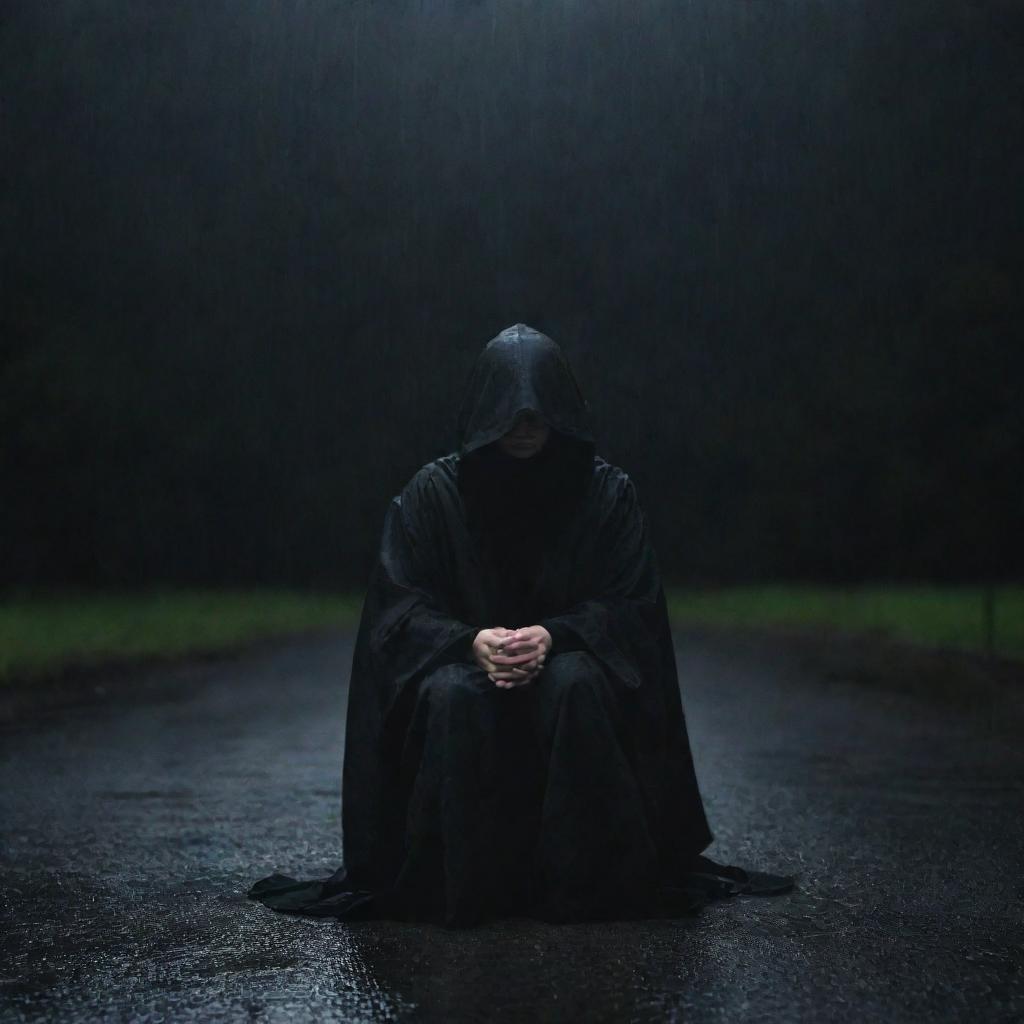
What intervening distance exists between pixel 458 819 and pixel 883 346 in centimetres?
2260

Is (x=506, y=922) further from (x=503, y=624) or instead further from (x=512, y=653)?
(x=503, y=624)

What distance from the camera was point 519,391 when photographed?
14.9 feet

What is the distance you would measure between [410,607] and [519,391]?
74 centimetres

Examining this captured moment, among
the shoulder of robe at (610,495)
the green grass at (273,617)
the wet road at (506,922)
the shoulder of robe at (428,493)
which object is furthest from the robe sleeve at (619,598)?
the green grass at (273,617)

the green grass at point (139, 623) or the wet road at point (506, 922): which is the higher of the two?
the wet road at point (506, 922)

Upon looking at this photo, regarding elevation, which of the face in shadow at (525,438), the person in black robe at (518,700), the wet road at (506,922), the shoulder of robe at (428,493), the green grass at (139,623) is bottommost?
the green grass at (139,623)

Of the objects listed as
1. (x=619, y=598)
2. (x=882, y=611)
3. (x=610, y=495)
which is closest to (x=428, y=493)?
(x=610, y=495)

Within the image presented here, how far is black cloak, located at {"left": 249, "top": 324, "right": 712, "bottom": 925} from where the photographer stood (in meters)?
4.43

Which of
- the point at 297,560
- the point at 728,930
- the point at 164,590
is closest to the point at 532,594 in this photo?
the point at 728,930

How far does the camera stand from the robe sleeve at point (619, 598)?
4512 millimetres

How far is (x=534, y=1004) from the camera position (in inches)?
138

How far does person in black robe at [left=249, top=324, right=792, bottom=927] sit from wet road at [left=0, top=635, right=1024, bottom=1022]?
0.55 feet

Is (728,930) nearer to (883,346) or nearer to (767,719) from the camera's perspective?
(767,719)

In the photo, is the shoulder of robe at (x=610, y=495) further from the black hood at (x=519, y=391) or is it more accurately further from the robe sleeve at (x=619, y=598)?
the black hood at (x=519, y=391)
